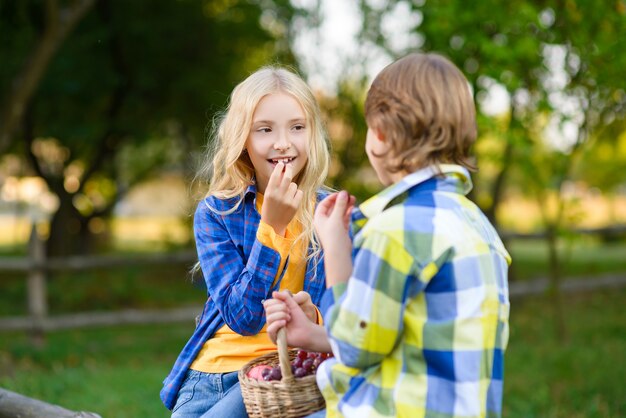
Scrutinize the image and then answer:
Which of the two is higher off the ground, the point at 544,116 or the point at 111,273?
the point at 544,116

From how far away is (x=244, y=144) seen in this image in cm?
251

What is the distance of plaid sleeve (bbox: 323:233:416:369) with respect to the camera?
1.69 metres

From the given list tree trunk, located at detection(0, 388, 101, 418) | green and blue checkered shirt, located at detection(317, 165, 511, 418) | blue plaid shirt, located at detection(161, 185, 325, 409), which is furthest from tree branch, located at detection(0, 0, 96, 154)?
green and blue checkered shirt, located at detection(317, 165, 511, 418)

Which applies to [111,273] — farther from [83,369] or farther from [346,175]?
[83,369]

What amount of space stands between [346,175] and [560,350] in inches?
205

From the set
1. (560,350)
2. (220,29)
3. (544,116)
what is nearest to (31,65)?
(220,29)

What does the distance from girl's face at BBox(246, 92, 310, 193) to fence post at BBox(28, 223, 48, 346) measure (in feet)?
25.5

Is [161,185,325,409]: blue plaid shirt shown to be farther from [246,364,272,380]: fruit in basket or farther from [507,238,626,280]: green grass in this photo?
[507,238,626,280]: green grass

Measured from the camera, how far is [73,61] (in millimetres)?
11805

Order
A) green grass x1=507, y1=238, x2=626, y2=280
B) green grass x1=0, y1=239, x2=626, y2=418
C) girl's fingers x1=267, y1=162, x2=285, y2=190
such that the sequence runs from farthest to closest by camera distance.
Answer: green grass x1=507, y1=238, x2=626, y2=280
green grass x1=0, y1=239, x2=626, y2=418
girl's fingers x1=267, y1=162, x2=285, y2=190

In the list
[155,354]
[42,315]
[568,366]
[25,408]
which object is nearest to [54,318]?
[42,315]

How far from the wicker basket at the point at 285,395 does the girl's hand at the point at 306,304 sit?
0.18m

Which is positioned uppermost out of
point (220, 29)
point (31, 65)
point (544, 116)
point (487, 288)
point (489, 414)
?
point (220, 29)

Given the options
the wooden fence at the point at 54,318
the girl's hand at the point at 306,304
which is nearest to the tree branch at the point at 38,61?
the wooden fence at the point at 54,318
